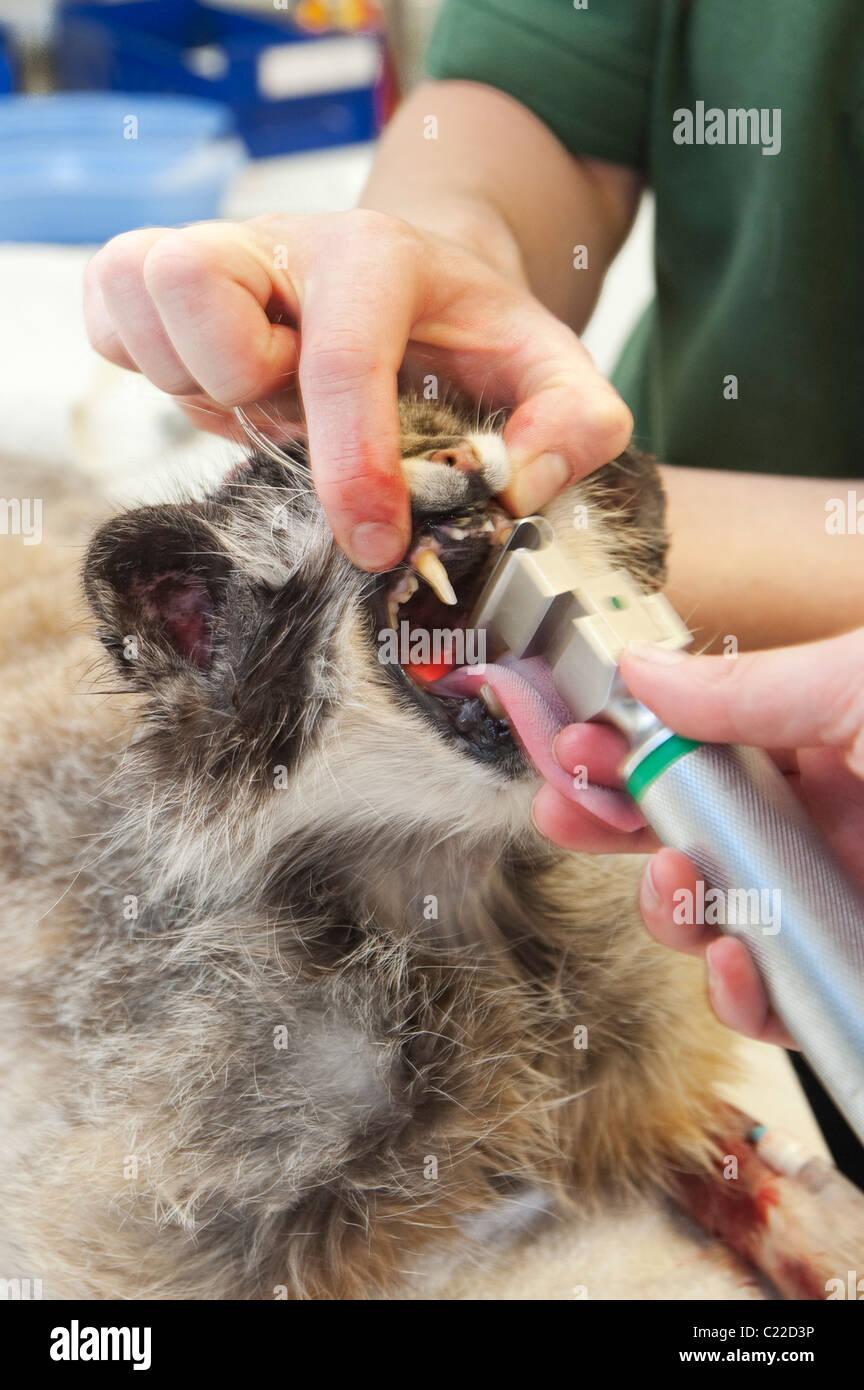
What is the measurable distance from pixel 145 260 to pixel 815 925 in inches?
16.1

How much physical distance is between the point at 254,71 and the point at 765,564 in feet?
4.30

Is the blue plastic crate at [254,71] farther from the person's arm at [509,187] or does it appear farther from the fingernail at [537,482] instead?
the fingernail at [537,482]

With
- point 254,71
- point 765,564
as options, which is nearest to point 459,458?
point 765,564

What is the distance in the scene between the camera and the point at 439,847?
1.97 feet

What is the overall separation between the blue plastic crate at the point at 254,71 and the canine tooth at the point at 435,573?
4.35 feet

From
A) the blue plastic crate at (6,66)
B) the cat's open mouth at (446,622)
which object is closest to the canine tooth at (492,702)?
the cat's open mouth at (446,622)

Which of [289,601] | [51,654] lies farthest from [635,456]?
[51,654]

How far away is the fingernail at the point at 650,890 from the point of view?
428 mm

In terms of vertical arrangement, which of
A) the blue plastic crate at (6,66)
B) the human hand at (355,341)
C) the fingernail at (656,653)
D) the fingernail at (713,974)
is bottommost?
the fingernail at (713,974)

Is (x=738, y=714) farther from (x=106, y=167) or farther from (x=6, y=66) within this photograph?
(x=6, y=66)

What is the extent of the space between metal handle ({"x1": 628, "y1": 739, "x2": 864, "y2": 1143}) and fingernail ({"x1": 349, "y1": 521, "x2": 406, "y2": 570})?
0.46ft

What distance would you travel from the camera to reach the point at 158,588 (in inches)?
19.9

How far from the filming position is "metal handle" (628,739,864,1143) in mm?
361
